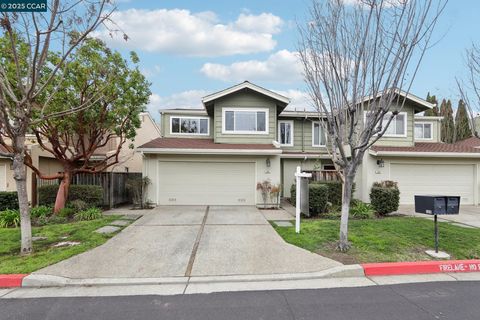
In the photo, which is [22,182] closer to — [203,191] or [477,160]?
[203,191]

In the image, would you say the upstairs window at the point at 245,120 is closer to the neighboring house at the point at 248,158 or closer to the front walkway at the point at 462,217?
the neighboring house at the point at 248,158

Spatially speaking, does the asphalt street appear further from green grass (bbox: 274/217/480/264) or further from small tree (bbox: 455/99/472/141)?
small tree (bbox: 455/99/472/141)

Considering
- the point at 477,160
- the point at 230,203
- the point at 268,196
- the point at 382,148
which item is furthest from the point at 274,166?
the point at 477,160

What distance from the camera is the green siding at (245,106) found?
600 inches

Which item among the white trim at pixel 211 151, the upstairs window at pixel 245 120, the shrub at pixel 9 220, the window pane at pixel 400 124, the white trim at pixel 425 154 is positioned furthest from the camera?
the window pane at pixel 400 124

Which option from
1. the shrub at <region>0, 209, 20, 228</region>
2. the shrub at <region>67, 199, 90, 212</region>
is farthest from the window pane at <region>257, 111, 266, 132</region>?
the shrub at <region>0, 209, 20, 228</region>

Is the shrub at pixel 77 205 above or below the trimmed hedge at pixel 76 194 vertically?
below

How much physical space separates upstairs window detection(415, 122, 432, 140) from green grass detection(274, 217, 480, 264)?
1070cm

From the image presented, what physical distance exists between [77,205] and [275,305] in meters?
10.0

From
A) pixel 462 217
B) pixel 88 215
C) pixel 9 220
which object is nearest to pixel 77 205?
pixel 88 215

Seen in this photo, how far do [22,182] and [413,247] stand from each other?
9155 mm

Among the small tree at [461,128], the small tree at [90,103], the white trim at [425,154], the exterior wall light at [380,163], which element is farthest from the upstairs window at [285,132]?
the small tree at [461,128]

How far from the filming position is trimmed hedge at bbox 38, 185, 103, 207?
1260 cm

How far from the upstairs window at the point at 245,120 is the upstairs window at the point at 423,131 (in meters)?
10.4
